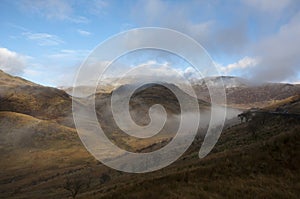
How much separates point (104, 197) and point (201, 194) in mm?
10522

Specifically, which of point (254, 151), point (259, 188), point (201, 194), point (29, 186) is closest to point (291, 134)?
point (254, 151)

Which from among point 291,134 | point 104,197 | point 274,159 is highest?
point 291,134

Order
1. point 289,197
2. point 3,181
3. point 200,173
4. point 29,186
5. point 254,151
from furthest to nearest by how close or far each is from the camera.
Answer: point 3,181, point 29,186, point 254,151, point 200,173, point 289,197

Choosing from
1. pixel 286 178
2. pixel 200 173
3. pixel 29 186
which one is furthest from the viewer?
pixel 29 186

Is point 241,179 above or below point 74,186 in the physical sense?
above

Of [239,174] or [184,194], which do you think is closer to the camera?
[184,194]

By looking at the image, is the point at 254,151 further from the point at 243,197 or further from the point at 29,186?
the point at 29,186

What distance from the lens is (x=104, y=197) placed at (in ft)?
120

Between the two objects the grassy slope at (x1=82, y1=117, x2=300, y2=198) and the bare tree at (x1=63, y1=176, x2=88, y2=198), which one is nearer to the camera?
the grassy slope at (x1=82, y1=117, x2=300, y2=198)

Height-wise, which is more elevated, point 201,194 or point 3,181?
point 201,194

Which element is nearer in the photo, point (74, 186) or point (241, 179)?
point (241, 179)

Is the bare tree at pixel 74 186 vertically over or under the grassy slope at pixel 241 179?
under

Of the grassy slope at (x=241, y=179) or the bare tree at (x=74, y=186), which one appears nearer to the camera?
the grassy slope at (x=241, y=179)

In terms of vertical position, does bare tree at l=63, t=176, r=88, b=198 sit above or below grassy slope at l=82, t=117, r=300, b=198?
below
